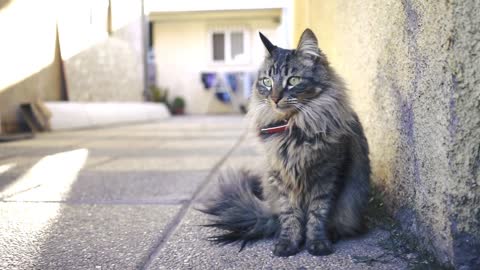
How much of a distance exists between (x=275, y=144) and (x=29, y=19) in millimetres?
4356

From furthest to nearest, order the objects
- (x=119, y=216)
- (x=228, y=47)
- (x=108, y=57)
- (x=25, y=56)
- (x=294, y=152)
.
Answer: (x=228, y=47) < (x=108, y=57) < (x=25, y=56) < (x=119, y=216) < (x=294, y=152)

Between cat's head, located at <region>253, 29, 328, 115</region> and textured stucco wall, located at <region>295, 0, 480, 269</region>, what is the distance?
280mm

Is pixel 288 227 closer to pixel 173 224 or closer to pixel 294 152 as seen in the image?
pixel 294 152

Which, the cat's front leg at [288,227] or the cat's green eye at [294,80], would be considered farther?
the cat's green eye at [294,80]

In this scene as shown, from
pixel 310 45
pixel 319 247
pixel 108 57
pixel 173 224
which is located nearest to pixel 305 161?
pixel 319 247

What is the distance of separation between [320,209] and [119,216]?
94 cm

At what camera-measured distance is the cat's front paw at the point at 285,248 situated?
4.55 ft

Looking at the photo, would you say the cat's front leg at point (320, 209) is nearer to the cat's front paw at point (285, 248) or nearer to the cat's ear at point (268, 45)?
the cat's front paw at point (285, 248)

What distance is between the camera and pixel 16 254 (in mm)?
1388

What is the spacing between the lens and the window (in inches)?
470

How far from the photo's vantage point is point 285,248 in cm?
140

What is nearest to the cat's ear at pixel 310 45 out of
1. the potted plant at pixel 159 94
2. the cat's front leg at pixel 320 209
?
the cat's front leg at pixel 320 209

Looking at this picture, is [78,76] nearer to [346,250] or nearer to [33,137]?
[33,137]

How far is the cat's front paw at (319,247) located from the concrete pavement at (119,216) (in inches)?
1.0
